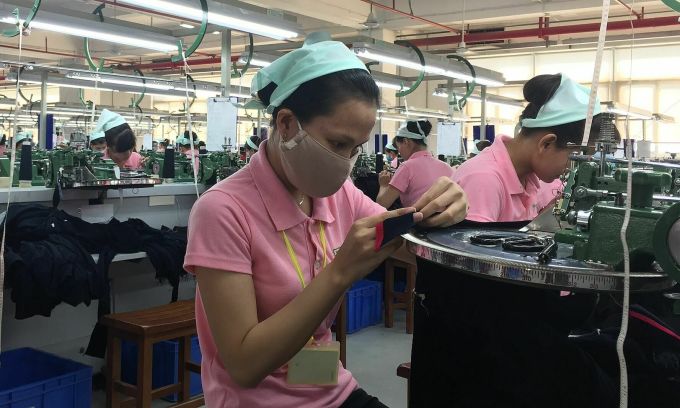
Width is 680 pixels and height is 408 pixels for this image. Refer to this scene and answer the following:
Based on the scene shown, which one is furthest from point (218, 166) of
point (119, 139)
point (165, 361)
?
point (165, 361)

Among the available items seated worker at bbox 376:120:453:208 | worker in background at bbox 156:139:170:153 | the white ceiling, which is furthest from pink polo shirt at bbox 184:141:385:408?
worker in background at bbox 156:139:170:153

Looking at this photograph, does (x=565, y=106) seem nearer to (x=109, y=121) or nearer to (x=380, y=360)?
(x=380, y=360)

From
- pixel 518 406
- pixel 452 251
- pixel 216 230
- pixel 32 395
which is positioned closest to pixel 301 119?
pixel 216 230

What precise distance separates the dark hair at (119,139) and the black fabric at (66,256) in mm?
1469

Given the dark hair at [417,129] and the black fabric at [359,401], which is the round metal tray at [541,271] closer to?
the black fabric at [359,401]

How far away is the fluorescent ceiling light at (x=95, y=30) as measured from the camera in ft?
11.9

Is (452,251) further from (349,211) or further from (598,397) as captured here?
(349,211)

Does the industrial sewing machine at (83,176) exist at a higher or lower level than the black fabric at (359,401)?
higher

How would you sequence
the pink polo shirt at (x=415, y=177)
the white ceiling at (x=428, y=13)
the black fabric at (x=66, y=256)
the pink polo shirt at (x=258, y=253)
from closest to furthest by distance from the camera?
the pink polo shirt at (x=258, y=253)
the black fabric at (x=66, y=256)
the pink polo shirt at (x=415, y=177)
the white ceiling at (x=428, y=13)

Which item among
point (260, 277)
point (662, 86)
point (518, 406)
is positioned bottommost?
point (518, 406)

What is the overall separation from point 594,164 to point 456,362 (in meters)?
0.54

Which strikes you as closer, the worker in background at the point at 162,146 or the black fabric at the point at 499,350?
the black fabric at the point at 499,350

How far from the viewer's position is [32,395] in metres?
2.58

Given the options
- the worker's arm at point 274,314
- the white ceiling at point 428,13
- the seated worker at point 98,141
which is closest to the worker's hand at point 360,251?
the worker's arm at point 274,314
